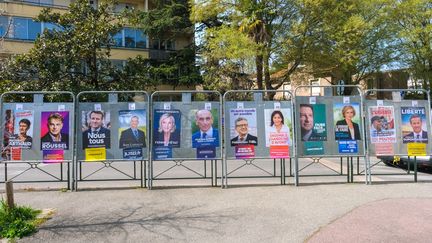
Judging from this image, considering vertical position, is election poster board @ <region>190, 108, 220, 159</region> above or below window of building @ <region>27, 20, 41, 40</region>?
below

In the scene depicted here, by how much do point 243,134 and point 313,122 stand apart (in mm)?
1615

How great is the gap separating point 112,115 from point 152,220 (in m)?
3.18

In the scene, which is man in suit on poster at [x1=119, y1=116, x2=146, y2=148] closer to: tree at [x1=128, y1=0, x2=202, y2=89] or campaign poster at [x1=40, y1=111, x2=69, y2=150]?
campaign poster at [x1=40, y1=111, x2=69, y2=150]

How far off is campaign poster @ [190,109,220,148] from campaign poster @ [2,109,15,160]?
148 inches

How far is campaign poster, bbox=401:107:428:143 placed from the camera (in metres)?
9.95

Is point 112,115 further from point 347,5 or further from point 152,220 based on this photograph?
point 347,5

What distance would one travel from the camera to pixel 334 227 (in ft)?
20.6

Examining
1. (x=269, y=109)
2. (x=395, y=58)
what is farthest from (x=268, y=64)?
(x=269, y=109)

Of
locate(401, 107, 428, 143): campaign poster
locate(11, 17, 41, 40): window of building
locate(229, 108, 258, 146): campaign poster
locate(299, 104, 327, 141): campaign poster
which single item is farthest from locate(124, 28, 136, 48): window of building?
locate(401, 107, 428, 143): campaign poster

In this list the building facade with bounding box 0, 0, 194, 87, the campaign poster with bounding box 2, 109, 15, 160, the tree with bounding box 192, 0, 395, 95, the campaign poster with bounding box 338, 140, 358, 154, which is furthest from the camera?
the building facade with bounding box 0, 0, 194, 87

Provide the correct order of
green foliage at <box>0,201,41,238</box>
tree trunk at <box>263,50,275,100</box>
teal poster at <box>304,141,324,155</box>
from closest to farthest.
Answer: green foliage at <box>0,201,41,238</box>
teal poster at <box>304,141,324,155</box>
tree trunk at <box>263,50,275,100</box>

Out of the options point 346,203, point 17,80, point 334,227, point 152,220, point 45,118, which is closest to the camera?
point 334,227

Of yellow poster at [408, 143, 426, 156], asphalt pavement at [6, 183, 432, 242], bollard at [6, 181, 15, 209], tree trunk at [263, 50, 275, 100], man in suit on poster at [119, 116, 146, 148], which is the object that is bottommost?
asphalt pavement at [6, 183, 432, 242]

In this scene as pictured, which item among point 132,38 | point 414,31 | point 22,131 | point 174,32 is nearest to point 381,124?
point 22,131
